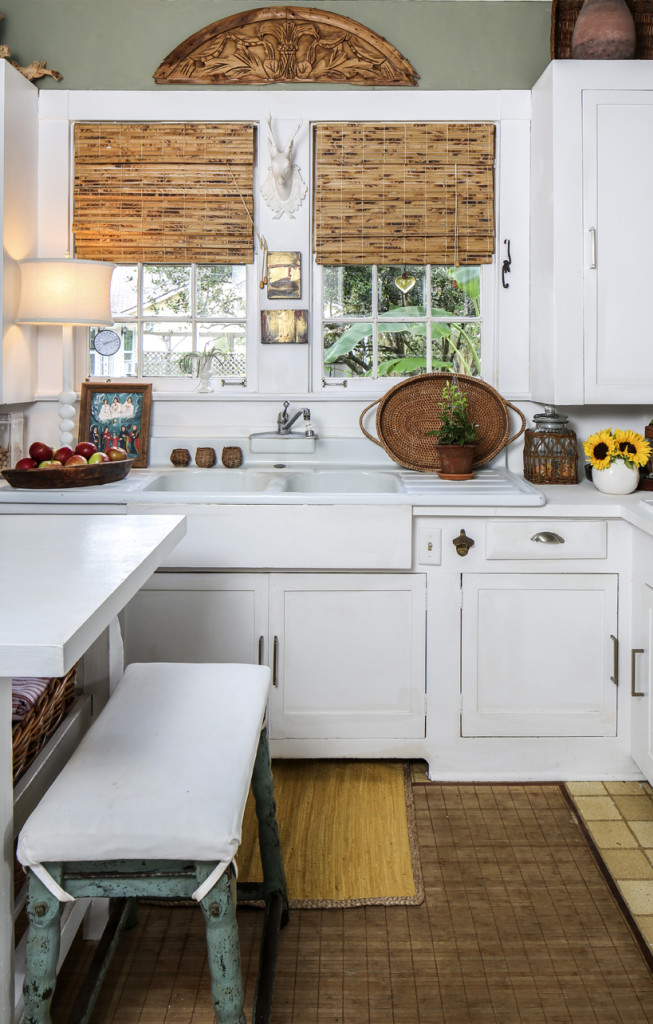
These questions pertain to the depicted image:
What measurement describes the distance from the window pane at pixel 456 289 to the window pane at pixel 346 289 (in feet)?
0.87

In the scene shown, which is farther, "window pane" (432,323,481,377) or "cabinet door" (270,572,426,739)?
"window pane" (432,323,481,377)

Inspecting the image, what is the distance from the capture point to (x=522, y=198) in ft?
11.4

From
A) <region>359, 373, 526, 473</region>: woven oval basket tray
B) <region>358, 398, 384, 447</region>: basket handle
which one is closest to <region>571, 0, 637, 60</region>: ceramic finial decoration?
<region>359, 373, 526, 473</region>: woven oval basket tray

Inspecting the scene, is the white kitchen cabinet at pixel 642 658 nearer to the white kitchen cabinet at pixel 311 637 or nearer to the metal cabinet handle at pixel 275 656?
the white kitchen cabinet at pixel 311 637

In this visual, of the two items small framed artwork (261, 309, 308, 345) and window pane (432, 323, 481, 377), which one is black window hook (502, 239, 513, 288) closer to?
window pane (432, 323, 481, 377)

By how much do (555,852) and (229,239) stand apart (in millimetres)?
2454

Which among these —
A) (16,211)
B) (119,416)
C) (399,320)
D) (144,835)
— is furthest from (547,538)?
(16,211)

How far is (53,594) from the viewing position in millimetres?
1391

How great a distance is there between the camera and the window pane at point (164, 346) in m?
3.60

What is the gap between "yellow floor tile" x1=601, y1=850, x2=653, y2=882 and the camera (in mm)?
2383

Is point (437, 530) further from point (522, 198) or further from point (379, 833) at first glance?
point (522, 198)

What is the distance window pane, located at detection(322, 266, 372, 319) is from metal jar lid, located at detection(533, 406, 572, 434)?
2.69 ft

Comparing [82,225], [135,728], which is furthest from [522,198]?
[135,728]

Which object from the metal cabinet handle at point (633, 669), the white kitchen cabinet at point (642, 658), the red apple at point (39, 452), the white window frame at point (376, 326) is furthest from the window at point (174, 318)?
the metal cabinet handle at point (633, 669)
